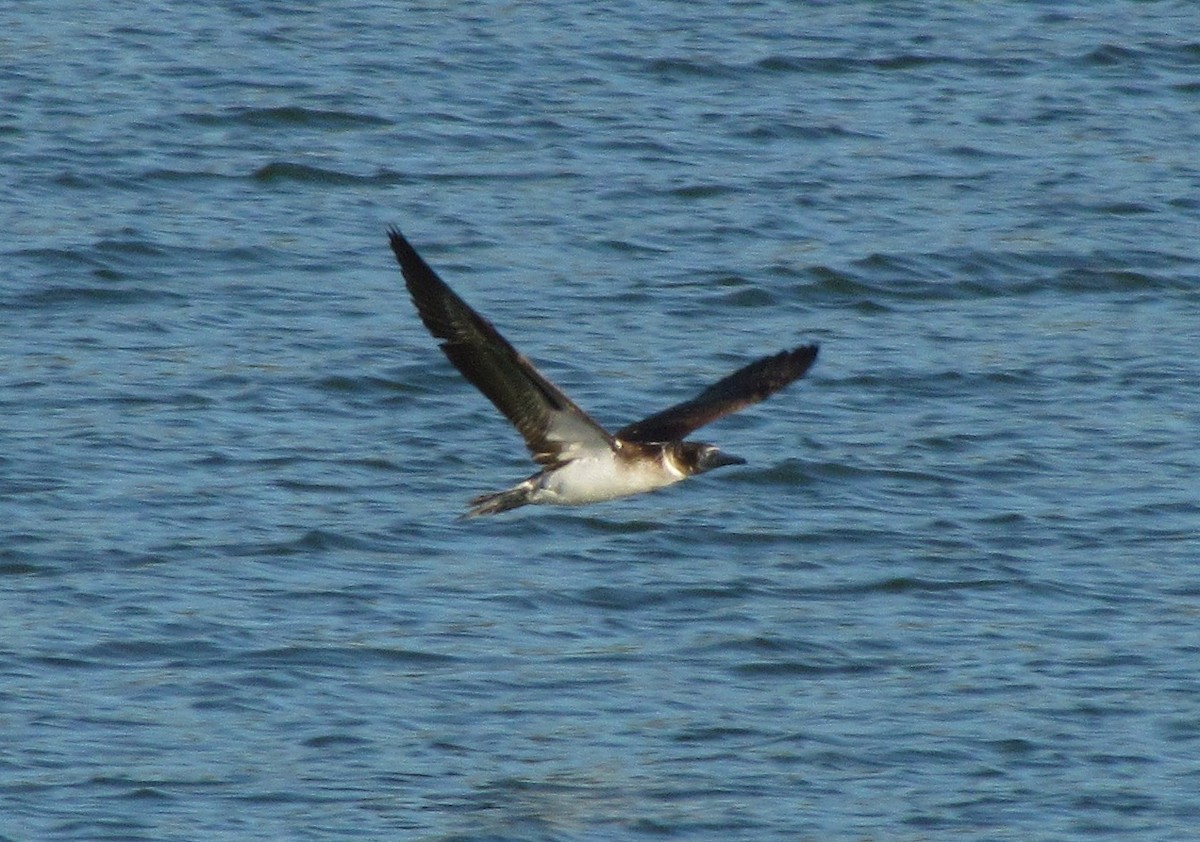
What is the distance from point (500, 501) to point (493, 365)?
0.68m

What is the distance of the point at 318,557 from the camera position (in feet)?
33.0

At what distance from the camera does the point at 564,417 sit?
8359 millimetres

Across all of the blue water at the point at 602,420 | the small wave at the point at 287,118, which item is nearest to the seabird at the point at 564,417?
the blue water at the point at 602,420

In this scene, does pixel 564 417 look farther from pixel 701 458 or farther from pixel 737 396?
pixel 737 396

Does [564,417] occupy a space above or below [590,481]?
above

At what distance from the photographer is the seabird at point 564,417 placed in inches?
302

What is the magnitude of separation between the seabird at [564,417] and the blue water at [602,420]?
80 cm

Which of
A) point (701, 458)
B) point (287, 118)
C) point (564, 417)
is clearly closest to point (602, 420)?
point (701, 458)

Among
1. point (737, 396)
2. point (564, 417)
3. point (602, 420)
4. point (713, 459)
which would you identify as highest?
point (564, 417)

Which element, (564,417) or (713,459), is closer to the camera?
(564,417)

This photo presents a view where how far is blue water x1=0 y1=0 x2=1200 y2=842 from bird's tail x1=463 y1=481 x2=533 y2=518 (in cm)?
82

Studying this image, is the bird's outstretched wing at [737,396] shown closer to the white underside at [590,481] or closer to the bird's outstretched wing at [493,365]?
the white underside at [590,481]

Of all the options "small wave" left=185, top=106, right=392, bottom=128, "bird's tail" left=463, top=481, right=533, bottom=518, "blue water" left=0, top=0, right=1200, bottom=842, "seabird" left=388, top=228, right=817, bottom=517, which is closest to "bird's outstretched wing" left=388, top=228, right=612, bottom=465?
"seabird" left=388, top=228, right=817, bottom=517

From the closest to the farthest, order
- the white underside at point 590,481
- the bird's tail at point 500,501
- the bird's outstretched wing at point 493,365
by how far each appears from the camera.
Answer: the bird's outstretched wing at point 493,365 < the bird's tail at point 500,501 < the white underside at point 590,481
